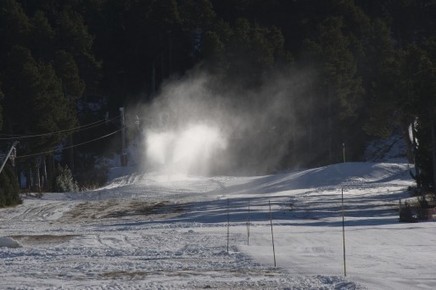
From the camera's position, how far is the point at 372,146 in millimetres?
69438

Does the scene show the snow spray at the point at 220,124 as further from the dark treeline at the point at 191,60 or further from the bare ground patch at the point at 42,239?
the bare ground patch at the point at 42,239

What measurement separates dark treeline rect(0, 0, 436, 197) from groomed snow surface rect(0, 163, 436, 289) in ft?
24.2

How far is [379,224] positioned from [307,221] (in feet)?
11.2

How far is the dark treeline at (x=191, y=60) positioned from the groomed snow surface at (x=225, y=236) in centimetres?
739

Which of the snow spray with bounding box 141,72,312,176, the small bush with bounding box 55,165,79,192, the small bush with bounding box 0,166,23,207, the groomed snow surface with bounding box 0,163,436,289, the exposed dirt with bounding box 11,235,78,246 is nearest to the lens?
the groomed snow surface with bounding box 0,163,436,289

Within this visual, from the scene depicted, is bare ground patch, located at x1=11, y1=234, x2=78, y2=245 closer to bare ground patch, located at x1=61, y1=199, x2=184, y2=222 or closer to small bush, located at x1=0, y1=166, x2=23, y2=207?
bare ground patch, located at x1=61, y1=199, x2=184, y2=222

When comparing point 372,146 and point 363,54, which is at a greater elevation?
point 363,54

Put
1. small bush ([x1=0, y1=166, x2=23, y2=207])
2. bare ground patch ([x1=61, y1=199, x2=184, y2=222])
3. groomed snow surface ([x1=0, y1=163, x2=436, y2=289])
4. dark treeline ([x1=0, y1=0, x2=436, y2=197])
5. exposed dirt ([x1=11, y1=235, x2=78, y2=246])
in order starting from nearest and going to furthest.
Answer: groomed snow surface ([x1=0, y1=163, x2=436, y2=289]) < exposed dirt ([x1=11, y1=235, x2=78, y2=246]) < bare ground patch ([x1=61, y1=199, x2=184, y2=222]) < small bush ([x1=0, y1=166, x2=23, y2=207]) < dark treeline ([x1=0, y1=0, x2=436, y2=197])

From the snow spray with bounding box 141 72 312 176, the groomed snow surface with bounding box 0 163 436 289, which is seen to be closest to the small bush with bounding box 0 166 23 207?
the groomed snow surface with bounding box 0 163 436 289

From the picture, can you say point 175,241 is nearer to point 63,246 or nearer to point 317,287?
point 63,246

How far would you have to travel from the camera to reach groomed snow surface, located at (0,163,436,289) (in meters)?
16.1

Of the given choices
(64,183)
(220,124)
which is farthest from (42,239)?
(220,124)

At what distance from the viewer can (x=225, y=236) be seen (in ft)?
86.8

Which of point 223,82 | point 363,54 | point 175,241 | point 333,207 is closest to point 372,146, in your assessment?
point 363,54
